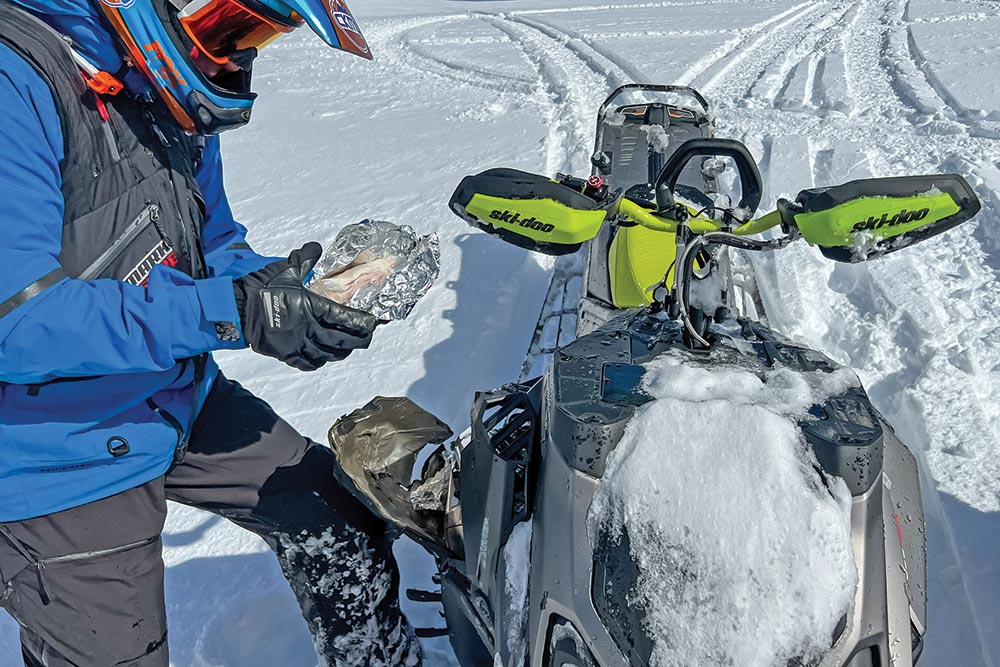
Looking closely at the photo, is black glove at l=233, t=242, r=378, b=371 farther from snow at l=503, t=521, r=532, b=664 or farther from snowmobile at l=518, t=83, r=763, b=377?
snowmobile at l=518, t=83, r=763, b=377

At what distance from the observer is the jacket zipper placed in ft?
5.15

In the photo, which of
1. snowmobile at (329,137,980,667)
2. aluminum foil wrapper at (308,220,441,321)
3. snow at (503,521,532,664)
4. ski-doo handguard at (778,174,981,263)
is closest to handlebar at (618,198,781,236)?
snowmobile at (329,137,980,667)

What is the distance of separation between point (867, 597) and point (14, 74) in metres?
1.67

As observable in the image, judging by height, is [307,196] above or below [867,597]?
below

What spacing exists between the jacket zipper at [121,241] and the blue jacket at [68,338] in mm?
104

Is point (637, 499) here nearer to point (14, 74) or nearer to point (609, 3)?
point (14, 74)

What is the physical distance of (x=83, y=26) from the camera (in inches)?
59.9

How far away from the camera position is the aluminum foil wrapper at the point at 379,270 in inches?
65.2

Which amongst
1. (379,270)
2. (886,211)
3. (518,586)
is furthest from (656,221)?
(518,586)

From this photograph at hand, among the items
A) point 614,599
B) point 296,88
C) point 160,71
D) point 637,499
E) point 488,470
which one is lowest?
point 296,88

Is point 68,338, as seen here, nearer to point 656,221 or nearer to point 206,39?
point 206,39

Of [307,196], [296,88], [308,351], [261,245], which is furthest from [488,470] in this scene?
[296,88]

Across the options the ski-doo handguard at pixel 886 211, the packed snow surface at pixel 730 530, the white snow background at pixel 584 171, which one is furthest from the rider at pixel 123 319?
the ski-doo handguard at pixel 886 211

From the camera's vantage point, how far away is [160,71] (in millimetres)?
1599
